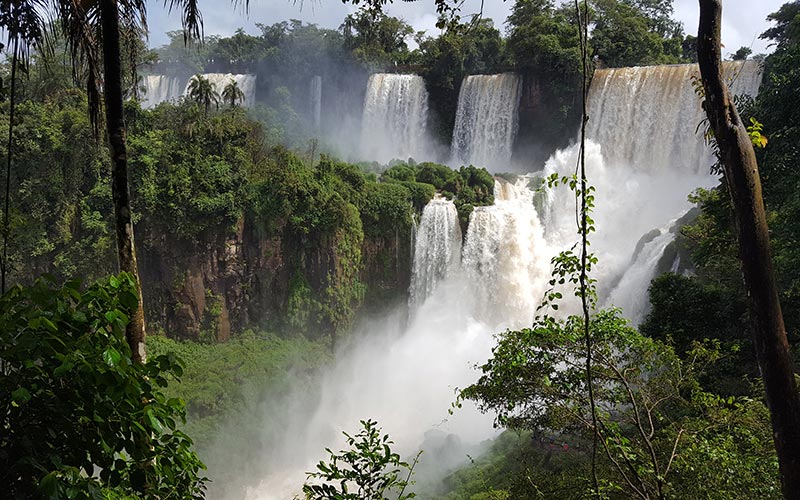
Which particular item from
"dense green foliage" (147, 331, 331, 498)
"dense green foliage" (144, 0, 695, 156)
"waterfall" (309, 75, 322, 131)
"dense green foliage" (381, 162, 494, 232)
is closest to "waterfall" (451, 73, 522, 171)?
"dense green foliage" (144, 0, 695, 156)

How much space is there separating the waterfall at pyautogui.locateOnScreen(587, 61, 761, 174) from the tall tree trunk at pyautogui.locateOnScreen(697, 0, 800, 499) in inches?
845

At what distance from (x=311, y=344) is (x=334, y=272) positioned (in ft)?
9.88

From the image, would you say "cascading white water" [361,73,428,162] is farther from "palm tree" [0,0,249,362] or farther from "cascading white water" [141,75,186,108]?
"palm tree" [0,0,249,362]

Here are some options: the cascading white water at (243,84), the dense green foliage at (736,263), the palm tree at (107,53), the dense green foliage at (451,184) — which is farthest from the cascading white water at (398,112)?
the palm tree at (107,53)

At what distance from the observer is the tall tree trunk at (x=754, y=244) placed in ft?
7.28

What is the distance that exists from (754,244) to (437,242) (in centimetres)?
1905

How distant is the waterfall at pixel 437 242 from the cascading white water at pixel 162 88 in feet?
92.9

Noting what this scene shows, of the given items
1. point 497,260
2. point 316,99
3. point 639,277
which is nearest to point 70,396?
point 639,277

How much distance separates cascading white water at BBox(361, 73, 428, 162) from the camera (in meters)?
31.4

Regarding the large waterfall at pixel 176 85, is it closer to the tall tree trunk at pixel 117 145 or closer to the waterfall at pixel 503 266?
the waterfall at pixel 503 266

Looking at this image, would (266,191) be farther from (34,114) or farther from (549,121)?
(549,121)

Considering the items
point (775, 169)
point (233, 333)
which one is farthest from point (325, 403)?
point (775, 169)

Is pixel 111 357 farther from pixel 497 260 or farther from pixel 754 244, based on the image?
pixel 497 260

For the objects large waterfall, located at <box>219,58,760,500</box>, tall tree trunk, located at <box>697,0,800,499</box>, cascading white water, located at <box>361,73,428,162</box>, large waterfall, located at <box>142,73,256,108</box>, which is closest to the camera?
tall tree trunk, located at <box>697,0,800,499</box>
